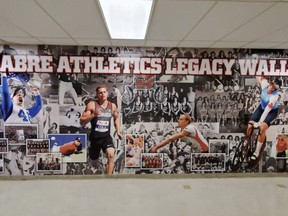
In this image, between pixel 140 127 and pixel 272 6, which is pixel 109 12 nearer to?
pixel 272 6

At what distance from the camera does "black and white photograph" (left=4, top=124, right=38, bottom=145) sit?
13.7ft

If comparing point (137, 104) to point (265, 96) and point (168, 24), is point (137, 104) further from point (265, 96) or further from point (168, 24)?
point (265, 96)

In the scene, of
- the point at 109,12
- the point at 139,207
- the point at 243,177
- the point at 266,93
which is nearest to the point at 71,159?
the point at 139,207

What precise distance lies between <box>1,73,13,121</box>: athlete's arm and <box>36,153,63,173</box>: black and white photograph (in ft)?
2.83

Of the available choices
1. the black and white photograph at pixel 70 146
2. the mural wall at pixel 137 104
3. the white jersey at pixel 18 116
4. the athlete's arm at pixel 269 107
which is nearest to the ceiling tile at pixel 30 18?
the mural wall at pixel 137 104

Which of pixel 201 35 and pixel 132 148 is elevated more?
pixel 201 35

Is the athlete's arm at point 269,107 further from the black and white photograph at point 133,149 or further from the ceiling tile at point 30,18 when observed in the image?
the ceiling tile at point 30,18

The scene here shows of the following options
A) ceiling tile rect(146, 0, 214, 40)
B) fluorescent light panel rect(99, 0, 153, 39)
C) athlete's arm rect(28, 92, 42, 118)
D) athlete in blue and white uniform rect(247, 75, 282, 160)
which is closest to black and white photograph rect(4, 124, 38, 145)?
athlete's arm rect(28, 92, 42, 118)

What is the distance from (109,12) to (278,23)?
184 cm

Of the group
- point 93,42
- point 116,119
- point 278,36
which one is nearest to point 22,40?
point 93,42

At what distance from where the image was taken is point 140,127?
14.2ft

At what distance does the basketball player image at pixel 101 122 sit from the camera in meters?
4.25

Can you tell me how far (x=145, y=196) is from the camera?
12.0 feet

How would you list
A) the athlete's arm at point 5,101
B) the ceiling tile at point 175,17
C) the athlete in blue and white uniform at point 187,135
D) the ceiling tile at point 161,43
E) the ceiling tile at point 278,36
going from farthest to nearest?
the athlete in blue and white uniform at point 187,135 < the athlete's arm at point 5,101 < the ceiling tile at point 161,43 < the ceiling tile at point 278,36 < the ceiling tile at point 175,17
